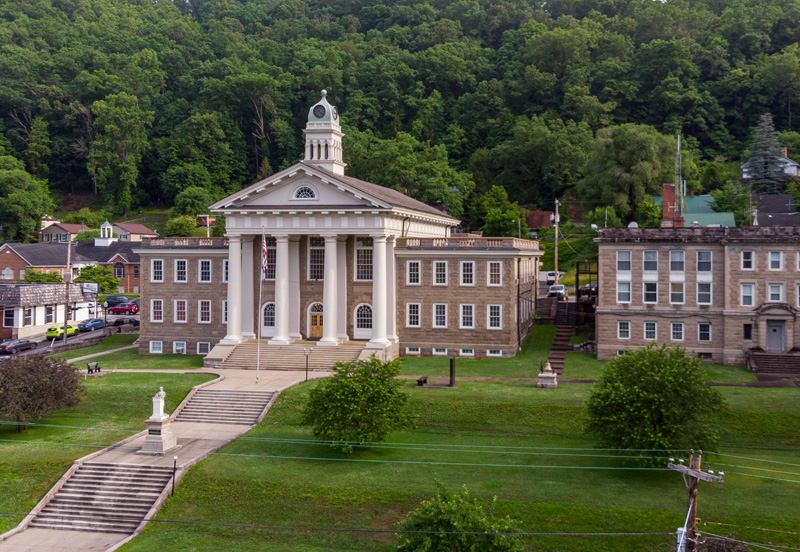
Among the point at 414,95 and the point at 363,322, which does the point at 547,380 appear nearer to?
the point at 363,322

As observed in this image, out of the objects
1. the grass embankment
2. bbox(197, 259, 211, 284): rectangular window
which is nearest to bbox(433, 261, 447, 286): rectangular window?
the grass embankment

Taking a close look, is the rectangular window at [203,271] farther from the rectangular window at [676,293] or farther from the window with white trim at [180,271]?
the rectangular window at [676,293]

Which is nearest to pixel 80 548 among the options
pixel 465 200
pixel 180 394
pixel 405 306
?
pixel 180 394

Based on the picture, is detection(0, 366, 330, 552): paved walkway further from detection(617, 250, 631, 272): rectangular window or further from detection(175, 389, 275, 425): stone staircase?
detection(617, 250, 631, 272): rectangular window

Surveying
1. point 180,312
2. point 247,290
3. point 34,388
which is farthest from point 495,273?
point 34,388

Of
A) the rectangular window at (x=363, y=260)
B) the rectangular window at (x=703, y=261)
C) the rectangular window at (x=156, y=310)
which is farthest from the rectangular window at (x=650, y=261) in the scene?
the rectangular window at (x=156, y=310)

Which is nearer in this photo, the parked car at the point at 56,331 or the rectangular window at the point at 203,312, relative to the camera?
the rectangular window at the point at 203,312
